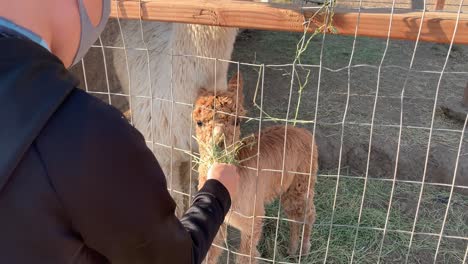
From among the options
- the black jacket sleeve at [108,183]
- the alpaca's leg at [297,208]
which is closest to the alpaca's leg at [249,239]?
the alpaca's leg at [297,208]

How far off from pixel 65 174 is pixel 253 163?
1585 mm

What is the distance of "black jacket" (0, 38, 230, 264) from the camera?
0.76 m

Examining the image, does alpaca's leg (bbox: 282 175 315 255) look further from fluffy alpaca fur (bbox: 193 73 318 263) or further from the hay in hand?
the hay in hand

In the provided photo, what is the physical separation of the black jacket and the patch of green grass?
2.23m

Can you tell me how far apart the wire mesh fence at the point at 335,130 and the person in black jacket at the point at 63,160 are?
86 centimetres

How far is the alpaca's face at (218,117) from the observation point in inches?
81.4

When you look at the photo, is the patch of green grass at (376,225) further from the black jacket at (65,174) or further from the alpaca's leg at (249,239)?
the black jacket at (65,174)

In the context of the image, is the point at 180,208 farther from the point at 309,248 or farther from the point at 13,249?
the point at 13,249

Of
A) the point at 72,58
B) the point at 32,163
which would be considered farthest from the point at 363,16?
the point at 32,163

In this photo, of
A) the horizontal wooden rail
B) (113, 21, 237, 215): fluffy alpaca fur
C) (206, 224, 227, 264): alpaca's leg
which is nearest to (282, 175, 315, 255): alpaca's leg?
(206, 224, 227, 264): alpaca's leg

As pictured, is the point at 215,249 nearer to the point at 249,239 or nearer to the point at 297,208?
the point at 249,239

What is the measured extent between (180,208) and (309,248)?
85cm

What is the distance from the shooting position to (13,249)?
0.83 m

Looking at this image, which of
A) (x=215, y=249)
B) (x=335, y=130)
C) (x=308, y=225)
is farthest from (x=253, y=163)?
(x=335, y=130)
